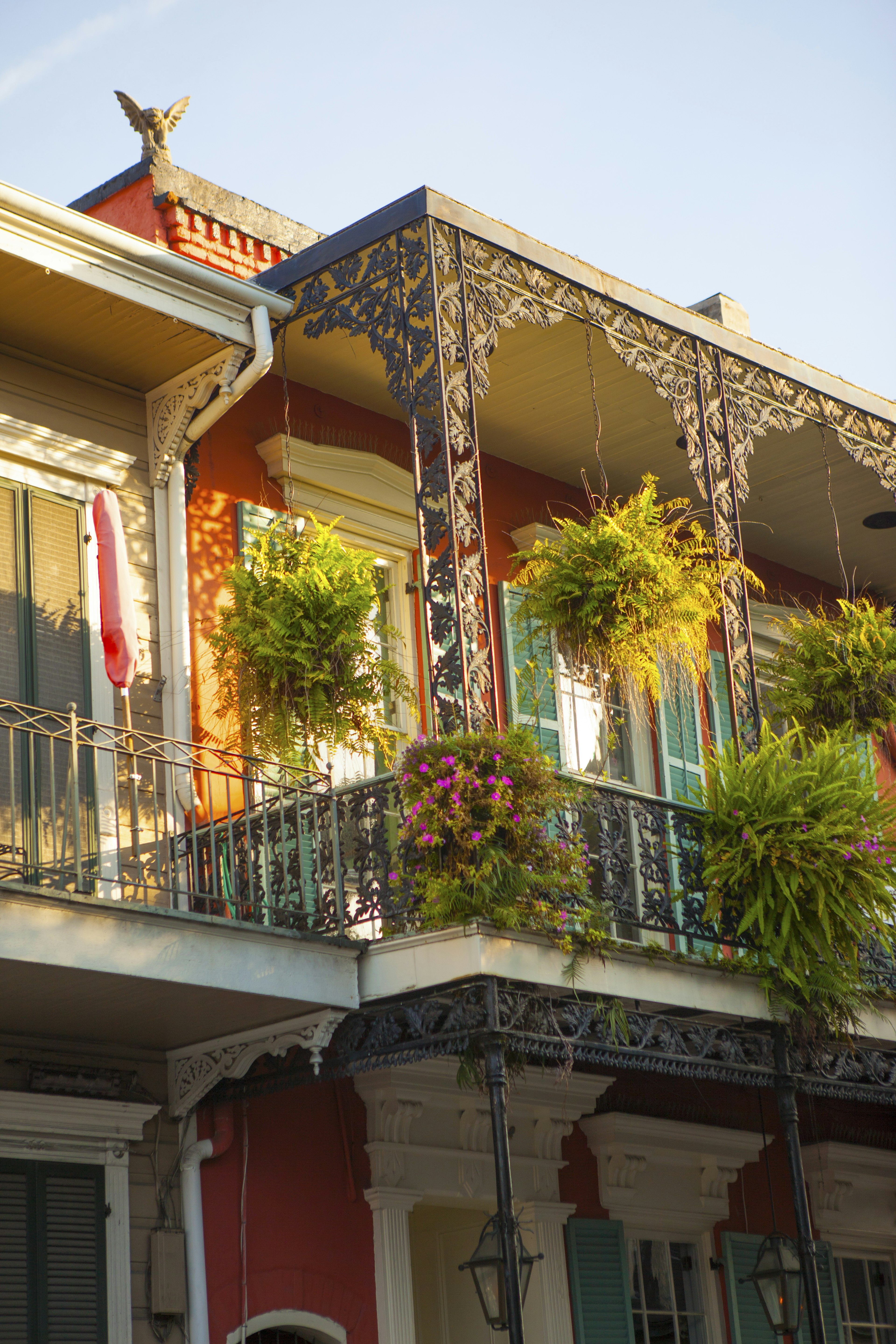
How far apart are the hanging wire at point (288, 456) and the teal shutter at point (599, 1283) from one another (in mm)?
3965

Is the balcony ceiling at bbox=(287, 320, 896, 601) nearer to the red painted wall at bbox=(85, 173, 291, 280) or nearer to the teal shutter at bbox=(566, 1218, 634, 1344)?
the red painted wall at bbox=(85, 173, 291, 280)

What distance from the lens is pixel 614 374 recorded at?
29.8 feet

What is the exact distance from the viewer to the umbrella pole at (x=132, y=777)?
244 inches

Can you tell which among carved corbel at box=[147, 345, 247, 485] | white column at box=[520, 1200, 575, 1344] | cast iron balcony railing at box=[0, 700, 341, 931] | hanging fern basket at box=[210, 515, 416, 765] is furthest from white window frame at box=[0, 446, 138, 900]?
white column at box=[520, 1200, 575, 1344]

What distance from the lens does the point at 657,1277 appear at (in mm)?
8906

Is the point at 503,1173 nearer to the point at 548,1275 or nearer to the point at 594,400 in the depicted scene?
the point at 548,1275

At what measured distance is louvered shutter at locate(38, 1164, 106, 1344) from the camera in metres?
6.45

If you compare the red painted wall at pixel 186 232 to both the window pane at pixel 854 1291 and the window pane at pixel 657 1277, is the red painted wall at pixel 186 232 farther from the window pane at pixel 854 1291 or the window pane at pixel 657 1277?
the window pane at pixel 854 1291

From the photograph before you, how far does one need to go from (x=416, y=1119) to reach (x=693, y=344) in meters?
4.19

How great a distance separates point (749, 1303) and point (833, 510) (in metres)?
4.96

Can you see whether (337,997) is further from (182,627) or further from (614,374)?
(614,374)

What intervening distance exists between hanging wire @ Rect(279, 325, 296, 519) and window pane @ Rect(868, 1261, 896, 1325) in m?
6.03

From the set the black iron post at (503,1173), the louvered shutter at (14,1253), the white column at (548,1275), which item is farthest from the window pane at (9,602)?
the white column at (548,1275)

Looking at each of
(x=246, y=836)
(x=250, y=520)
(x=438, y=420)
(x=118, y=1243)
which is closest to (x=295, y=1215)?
(x=118, y=1243)
